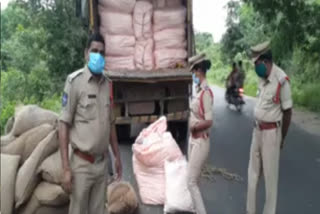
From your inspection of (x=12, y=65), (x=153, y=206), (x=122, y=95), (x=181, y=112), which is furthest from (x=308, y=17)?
(x=12, y=65)

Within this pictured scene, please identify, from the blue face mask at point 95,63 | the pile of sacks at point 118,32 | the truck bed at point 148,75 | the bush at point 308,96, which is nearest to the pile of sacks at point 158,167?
the blue face mask at point 95,63

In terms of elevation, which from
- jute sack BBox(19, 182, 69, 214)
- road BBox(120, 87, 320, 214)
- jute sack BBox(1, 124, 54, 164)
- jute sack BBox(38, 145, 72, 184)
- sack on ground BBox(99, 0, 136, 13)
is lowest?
road BBox(120, 87, 320, 214)

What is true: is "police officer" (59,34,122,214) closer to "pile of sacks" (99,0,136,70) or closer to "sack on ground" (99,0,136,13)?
"pile of sacks" (99,0,136,70)

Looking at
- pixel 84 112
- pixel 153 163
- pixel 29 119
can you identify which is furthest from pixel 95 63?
pixel 153 163

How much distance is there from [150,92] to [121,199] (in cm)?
378

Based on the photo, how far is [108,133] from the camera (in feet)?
12.1

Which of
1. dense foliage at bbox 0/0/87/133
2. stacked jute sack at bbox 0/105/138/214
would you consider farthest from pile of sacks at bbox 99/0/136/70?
stacked jute sack at bbox 0/105/138/214

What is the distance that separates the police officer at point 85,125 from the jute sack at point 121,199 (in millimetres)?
1293

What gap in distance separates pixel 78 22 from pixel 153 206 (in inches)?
312

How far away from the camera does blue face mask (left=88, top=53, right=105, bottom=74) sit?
356cm

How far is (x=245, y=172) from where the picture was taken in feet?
23.6

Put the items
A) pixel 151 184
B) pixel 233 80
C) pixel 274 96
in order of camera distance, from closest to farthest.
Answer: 1. pixel 274 96
2. pixel 151 184
3. pixel 233 80

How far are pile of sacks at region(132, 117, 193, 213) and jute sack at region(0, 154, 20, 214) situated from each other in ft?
6.33

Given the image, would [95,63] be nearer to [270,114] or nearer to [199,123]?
[199,123]
